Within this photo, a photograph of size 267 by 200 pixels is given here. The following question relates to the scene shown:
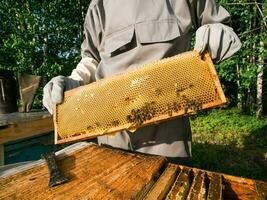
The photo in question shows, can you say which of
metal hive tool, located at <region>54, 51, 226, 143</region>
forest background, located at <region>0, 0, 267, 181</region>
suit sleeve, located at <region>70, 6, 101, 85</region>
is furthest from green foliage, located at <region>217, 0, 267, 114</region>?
metal hive tool, located at <region>54, 51, 226, 143</region>

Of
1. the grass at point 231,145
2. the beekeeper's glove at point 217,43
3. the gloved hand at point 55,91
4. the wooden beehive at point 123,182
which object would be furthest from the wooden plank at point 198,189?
the grass at point 231,145

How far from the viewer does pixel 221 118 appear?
9148mm

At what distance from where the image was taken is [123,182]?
4.22 ft

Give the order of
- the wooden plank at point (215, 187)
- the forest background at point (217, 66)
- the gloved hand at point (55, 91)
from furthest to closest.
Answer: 1. the forest background at point (217, 66)
2. the gloved hand at point (55, 91)
3. the wooden plank at point (215, 187)

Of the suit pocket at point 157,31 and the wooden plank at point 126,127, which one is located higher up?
the suit pocket at point 157,31

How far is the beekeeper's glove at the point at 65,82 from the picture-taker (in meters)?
1.90

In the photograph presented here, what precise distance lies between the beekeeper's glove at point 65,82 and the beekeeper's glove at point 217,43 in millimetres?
873

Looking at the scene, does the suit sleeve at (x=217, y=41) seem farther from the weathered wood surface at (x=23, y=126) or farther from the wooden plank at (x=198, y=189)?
the weathered wood surface at (x=23, y=126)

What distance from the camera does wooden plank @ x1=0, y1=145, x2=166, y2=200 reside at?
47.9 inches

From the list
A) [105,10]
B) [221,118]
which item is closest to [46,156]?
[105,10]

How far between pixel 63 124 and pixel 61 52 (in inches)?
368

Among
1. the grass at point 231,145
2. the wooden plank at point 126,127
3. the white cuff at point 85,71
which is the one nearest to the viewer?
the wooden plank at point 126,127

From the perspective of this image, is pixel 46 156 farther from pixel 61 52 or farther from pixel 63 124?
pixel 61 52

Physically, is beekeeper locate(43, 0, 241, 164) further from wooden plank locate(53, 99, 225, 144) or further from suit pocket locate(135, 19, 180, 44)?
wooden plank locate(53, 99, 225, 144)
